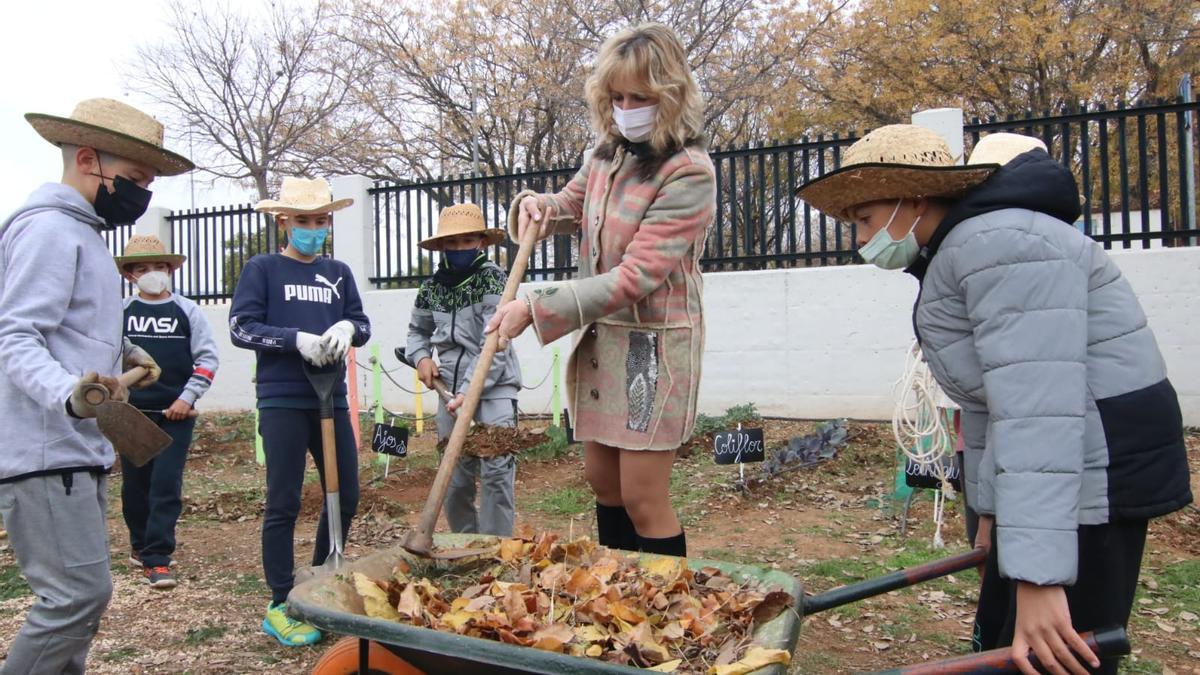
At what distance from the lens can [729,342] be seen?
898 cm

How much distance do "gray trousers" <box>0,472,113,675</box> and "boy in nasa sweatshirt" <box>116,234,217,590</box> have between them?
2.48 m

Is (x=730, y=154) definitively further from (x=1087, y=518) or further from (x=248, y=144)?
(x=248, y=144)

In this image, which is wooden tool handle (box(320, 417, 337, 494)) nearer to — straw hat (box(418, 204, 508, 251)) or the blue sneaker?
the blue sneaker

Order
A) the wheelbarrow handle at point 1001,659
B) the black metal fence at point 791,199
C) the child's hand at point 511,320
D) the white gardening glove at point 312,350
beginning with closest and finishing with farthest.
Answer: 1. the wheelbarrow handle at point 1001,659
2. the child's hand at point 511,320
3. the white gardening glove at point 312,350
4. the black metal fence at point 791,199

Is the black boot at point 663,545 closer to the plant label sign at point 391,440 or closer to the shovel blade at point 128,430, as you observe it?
the shovel blade at point 128,430

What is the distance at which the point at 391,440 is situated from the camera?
5.94 metres

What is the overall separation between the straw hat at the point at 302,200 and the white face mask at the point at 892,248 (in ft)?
8.98

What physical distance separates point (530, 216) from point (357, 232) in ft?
26.7

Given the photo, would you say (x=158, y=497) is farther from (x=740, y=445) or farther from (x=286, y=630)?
(x=740, y=445)

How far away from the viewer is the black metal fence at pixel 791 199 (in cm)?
755

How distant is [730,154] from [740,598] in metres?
7.17

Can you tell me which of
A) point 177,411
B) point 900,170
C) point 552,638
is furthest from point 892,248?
point 177,411

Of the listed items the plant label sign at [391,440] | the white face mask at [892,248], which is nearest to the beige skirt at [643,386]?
the white face mask at [892,248]

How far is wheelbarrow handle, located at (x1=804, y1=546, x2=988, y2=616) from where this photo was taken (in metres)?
2.15
